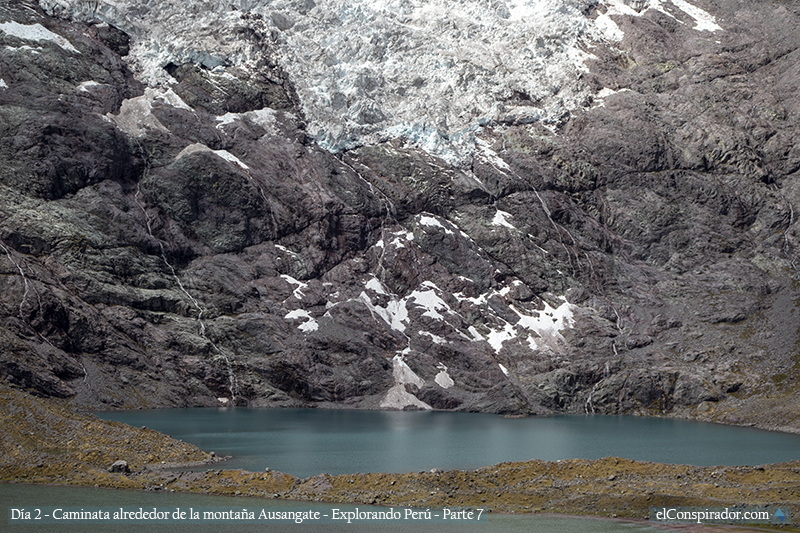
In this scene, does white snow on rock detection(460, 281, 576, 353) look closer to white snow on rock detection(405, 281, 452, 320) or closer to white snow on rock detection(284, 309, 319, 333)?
white snow on rock detection(405, 281, 452, 320)

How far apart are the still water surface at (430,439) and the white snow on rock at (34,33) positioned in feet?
318

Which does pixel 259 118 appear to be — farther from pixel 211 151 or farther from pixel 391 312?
pixel 391 312

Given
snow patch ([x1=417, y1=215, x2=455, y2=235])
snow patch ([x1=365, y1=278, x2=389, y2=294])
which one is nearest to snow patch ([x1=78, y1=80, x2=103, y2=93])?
snow patch ([x1=365, y1=278, x2=389, y2=294])

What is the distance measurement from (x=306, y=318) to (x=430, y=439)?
59909 mm

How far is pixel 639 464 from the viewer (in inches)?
2419

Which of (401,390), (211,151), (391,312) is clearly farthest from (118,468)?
(211,151)

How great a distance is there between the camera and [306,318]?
14938 cm

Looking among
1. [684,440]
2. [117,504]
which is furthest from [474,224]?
[117,504]

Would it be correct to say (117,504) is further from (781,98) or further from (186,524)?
(781,98)

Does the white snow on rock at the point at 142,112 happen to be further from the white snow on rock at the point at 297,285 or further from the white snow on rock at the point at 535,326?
the white snow on rock at the point at 535,326

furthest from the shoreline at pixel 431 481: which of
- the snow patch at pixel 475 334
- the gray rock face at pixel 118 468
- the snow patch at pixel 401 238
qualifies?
the snow patch at pixel 401 238

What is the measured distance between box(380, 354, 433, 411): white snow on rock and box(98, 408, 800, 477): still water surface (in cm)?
569

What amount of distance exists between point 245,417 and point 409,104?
106066 millimetres

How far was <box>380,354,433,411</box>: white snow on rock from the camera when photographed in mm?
140125
